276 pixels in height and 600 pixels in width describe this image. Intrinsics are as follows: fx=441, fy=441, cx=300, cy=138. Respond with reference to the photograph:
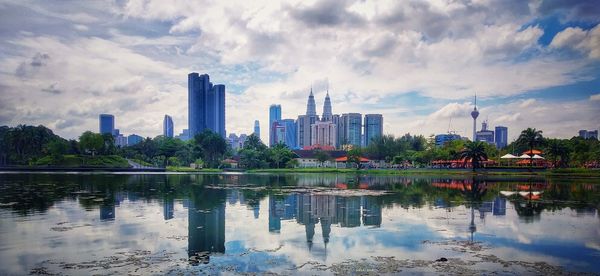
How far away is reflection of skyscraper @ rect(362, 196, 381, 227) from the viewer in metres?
22.6

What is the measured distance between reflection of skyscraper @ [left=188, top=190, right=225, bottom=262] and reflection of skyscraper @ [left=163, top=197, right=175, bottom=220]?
1.07 metres

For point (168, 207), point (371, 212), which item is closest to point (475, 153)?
point (371, 212)

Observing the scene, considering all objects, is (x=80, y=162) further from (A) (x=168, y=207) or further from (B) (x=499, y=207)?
(B) (x=499, y=207)

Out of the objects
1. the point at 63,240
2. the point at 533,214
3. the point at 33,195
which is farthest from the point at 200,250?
the point at 33,195

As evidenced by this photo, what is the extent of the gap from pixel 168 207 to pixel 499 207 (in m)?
22.0

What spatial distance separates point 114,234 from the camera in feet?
60.7

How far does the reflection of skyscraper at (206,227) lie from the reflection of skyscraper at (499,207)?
16.6 meters

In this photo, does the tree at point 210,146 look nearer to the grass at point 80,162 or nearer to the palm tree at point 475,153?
the grass at point 80,162

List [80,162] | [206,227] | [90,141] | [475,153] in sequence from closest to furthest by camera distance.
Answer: [206,227] < [475,153] < [80,162] < [90,141]

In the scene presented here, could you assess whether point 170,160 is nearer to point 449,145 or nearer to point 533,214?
point 449,145

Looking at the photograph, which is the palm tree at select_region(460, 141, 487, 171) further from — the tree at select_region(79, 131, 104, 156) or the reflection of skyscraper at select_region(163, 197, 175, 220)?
the tree at select_region(79, 131, 104, 156)

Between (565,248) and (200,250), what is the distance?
1378 cm

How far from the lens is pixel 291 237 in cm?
1847

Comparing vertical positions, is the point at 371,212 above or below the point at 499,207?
A: above
